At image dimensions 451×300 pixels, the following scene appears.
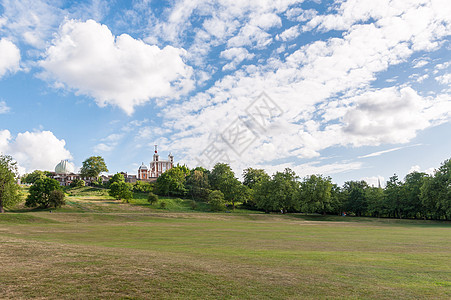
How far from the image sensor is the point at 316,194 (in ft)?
247

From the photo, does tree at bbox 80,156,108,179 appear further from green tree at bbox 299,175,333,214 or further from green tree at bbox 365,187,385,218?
green tree at bbox 365,187,385,218

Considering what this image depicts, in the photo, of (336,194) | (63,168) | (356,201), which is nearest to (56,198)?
(336,194)

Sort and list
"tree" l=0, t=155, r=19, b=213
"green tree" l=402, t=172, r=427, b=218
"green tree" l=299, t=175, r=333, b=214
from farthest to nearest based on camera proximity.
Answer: "green tree" l=299, t=175, r=333, b=214
"green tree" l=402, t=172, r=427, b=218
"tree" l=0, t=155, r=19, b=213

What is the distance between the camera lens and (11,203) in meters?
56.7

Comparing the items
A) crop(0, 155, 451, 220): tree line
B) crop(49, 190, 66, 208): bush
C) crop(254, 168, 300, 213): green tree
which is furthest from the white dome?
Result: crop(254, 168, 300, 213): green tree

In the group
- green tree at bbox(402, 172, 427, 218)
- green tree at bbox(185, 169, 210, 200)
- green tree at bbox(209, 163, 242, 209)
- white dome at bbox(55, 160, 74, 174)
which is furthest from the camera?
white dome at bbox(55, 160, 74, 174)

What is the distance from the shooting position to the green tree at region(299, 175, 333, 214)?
Result: 244ft

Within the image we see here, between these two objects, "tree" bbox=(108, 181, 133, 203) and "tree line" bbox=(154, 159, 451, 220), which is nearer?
"tree line" bbox=(154, 159, 451, 220)

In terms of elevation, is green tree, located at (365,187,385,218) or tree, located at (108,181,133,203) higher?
tree, located at (108,181,133,203)

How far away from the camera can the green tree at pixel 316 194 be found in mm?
74375

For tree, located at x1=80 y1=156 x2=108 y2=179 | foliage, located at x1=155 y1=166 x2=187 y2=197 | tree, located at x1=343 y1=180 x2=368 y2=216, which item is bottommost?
tree, located at x1=343 y1=180 x2=368 y2=216

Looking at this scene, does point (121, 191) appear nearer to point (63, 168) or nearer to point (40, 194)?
point (40, 194)

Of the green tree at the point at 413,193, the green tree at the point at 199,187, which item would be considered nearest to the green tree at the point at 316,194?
the green tree at the point at 413,193

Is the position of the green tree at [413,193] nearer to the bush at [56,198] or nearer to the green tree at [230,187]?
the green tree at [230,187]
